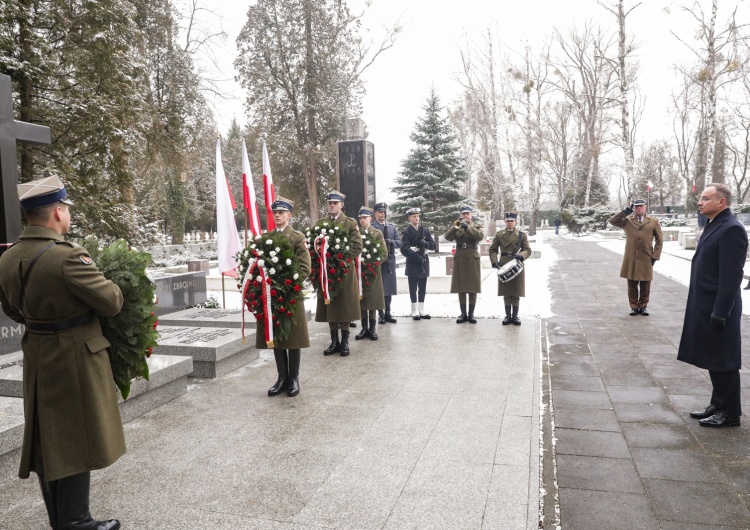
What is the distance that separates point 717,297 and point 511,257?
16.0ft

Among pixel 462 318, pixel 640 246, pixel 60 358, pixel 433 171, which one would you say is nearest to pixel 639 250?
pixel 640 246

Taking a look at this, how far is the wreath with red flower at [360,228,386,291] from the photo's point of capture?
811cm

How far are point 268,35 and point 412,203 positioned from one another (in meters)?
12.0

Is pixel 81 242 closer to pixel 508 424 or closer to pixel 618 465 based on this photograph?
pixel 508 424

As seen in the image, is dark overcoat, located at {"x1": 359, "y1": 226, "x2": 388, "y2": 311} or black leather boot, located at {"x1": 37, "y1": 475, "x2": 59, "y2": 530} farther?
dark overcoat, located at {"x1": 359, "y1": 226, "x2": 388, "y2": 311}

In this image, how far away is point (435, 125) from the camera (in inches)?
1037

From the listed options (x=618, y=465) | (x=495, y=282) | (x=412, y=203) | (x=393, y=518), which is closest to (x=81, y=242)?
(x=393, y=518)

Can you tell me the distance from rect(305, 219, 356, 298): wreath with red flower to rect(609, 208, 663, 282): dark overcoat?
16.6 ft

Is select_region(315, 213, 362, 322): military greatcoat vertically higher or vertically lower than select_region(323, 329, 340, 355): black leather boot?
higher

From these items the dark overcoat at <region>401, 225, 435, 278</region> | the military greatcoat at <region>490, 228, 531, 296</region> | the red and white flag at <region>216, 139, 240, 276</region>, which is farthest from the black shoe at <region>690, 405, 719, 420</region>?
the red and white flag at <region>216, 139, 240, 276</region>

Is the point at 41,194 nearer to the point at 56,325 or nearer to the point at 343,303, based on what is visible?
the point at 56,325

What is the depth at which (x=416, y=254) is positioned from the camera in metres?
9.44

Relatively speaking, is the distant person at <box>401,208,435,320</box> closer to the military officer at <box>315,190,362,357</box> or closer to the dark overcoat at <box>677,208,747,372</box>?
the military officer at <box>315,190,362,357</box>

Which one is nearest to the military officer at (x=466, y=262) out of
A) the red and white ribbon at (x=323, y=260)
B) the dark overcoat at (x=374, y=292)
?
the dark overcoat at (x=374, y=292)
